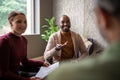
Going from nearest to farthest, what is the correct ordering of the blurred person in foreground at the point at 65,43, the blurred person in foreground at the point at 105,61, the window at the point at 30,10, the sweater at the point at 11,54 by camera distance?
the blurred person in foreground at the point at 105,61 < the sweater at the point at 11,54 < the blurred person in foreground at the point at 65,43 < the window at the point at 30,10

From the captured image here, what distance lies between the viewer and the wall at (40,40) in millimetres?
4133

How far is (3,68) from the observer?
6.45ft

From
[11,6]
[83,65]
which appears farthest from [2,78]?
[11,6]

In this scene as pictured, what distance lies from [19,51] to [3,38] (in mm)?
253

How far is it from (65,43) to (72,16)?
1617 mm

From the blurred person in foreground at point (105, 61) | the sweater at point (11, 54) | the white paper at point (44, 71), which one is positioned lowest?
the white paper at point (44, 71)

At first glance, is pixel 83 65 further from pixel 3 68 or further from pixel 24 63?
pixel 24 63

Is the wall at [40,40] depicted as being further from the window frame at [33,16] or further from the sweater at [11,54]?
the sweater at [11,54]

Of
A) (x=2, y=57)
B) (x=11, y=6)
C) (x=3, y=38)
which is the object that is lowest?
(x=2, y=57)

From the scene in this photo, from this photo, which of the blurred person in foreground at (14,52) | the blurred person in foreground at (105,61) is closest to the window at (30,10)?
the blurred person in foreground at (14,52)

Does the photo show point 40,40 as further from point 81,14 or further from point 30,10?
point 81,14

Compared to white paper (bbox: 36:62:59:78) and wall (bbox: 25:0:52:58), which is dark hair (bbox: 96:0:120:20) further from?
wall (bbox: 25:0:52:58)

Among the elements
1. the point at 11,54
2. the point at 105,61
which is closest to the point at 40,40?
the point at 11,54

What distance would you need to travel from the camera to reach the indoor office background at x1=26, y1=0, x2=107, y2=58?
4129 mm
